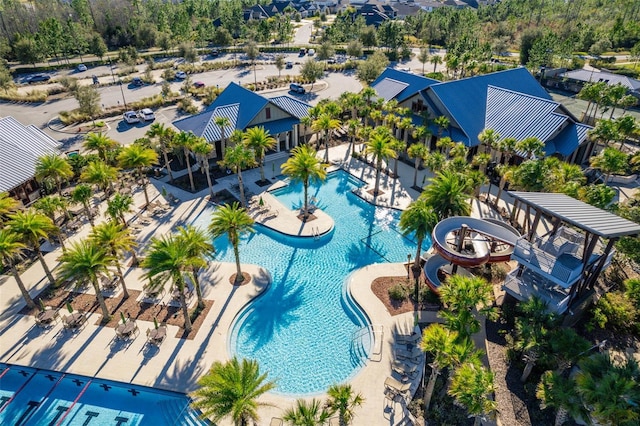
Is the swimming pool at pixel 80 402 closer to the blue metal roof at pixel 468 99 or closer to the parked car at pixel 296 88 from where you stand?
the blue metal roof at pixel 468 99

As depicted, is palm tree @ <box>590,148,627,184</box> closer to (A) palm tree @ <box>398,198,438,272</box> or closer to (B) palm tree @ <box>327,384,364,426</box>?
(A) palm tree @ <box>398,198,438,272</box>

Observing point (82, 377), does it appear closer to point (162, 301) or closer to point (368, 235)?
point (162, 301)

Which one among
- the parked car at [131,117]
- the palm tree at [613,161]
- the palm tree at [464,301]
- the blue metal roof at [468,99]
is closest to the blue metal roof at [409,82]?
the blue metal roof at [468,99]

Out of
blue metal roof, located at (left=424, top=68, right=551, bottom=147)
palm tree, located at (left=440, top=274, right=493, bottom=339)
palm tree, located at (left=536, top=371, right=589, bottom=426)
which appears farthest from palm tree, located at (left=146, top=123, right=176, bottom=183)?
palm tree, located at (left=536, top=371, right=589, bottom=426)

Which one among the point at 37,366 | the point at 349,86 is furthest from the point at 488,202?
the point at 349,86

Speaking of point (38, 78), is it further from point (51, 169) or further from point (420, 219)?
point (420, 219)
